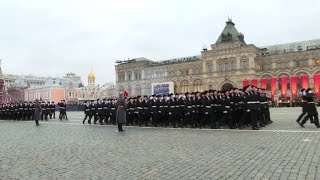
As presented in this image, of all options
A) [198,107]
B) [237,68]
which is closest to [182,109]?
[198,107]

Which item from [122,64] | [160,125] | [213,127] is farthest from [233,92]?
[122,64]

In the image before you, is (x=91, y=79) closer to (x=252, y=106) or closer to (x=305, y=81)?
(x=305, y=81)

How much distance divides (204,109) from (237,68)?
4487 centimetres

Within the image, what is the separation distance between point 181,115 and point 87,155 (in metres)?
7.88

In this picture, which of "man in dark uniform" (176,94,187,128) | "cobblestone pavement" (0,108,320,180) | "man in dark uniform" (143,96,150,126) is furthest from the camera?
"man in dark uniform" (143,96,150,126)

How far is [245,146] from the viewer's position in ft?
27.2

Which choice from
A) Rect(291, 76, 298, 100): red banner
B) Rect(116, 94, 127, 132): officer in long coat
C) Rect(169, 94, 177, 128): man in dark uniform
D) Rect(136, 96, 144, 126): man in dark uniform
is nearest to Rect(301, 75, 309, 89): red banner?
Rect(291, 76, 298, 100): red banner

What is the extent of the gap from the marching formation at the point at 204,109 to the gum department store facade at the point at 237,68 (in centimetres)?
3440

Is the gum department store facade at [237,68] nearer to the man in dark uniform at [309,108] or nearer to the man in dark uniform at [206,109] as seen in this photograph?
the man in dark uniform at [309,108]

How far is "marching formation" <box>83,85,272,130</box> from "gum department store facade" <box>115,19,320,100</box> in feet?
113

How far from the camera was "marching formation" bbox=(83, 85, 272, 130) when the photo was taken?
13.2 m

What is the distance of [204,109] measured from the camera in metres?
14.1

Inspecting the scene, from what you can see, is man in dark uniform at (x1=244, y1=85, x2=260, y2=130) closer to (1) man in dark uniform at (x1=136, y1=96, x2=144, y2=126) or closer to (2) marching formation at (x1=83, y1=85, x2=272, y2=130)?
(2) marching formation at (x1=83, y1=85, x2=272, y2=130)

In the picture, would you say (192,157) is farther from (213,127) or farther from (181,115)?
(181,115)
